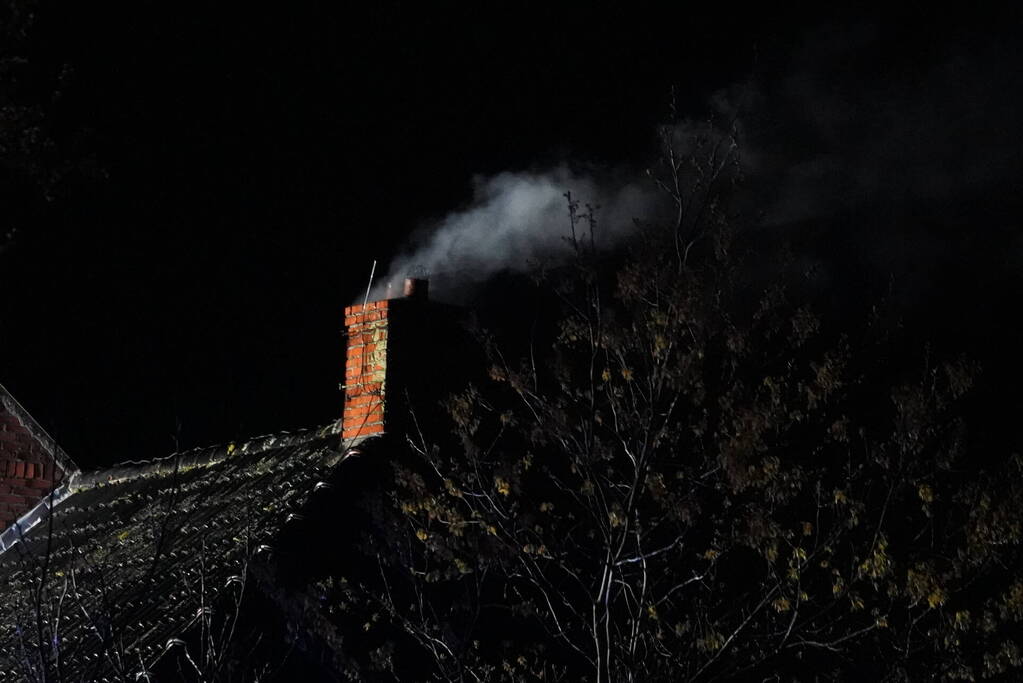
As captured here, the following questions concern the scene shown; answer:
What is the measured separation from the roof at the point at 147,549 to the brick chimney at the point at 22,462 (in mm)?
353

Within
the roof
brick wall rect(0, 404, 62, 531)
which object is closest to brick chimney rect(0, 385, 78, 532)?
brick wall rect(0, 404, 62, 531)

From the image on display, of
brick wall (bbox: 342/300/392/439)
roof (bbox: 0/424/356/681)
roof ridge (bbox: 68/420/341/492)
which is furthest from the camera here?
roof ridge (bbox: 68/420/341/492)

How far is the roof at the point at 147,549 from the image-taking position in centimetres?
923

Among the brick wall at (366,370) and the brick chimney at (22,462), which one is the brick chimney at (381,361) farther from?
the brick chimney at (22,462)

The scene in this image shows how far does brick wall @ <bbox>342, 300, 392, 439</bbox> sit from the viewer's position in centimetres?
1152

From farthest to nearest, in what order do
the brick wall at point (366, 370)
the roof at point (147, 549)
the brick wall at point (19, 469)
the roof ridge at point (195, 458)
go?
the brick wall at point (19, 469)
the roof ridge at point (195, 458)
the brick wall at point (366, 370)
the roof at point (147, 549)

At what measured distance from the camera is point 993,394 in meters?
15.6

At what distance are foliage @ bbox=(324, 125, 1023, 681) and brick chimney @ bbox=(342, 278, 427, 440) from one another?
43 cm

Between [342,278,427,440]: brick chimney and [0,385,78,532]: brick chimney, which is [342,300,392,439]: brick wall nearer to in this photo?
[342,278,427,440]: brick chimney

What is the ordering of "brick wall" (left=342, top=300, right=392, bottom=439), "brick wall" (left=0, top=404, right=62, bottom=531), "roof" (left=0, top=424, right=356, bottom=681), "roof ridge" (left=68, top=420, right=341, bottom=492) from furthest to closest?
"brick wall" (left=0, top=404, right=62, bottom=531) → "roof ridge" (left=68, top=420, right=341, bottom=492) → "brick wall" (left=342, top=300, right=392, bottom=439) → "roof" (left=0, top=424, right=356, bottom=681)

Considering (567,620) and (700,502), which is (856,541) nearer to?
(700,502)

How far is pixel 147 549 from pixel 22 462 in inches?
220

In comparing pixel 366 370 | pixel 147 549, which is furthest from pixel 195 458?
pixel 366 370

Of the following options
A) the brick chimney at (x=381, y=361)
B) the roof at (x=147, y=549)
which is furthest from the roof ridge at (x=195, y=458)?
the brick chimney at (x=381, y=361)
